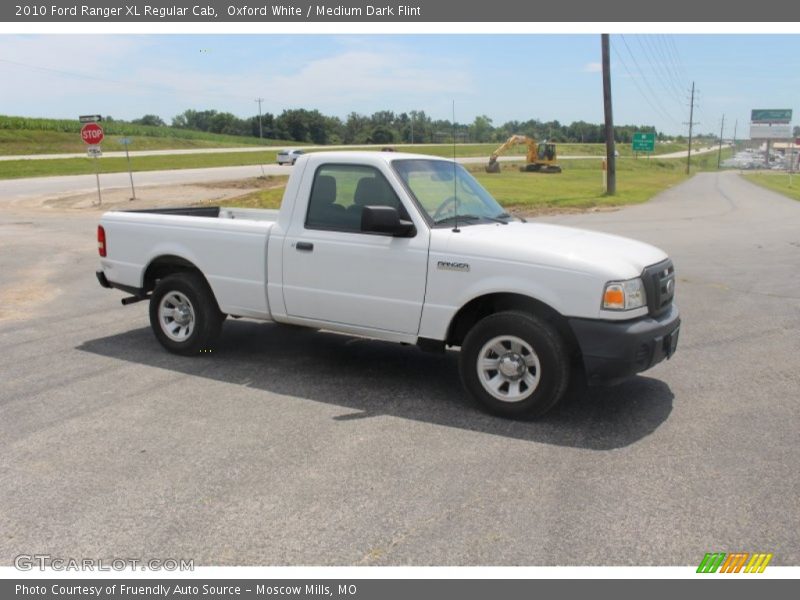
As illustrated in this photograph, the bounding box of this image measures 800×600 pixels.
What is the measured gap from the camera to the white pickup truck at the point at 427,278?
512 centimetres

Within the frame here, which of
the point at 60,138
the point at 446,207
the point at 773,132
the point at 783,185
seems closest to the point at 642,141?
the point at 783,185

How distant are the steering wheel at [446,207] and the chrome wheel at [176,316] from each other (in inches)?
101

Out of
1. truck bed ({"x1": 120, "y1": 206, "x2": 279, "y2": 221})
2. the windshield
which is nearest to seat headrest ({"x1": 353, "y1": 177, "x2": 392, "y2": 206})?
the windshield

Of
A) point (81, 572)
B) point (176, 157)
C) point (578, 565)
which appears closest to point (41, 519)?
point (81, 572)

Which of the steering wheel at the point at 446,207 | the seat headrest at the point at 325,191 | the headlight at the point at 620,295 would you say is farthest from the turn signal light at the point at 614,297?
the seat headrest at the point at 325,191

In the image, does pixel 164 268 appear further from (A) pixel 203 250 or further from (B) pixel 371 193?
(B) pixel 371 193

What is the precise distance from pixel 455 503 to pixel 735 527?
1439 mm

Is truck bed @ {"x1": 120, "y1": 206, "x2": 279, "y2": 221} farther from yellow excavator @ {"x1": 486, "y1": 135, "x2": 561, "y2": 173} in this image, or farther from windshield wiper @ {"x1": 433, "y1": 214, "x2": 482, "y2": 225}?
yellow excavator @ {"x1": 486, "y1": 135, "x2": 561, "y2": 173}

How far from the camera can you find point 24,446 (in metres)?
4.78

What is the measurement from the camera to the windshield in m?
5.91

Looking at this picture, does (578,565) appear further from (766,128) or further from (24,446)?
(766,128)

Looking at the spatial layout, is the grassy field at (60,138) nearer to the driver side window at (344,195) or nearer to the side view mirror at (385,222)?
the driver side window at (344,195)

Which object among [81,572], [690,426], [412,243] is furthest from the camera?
[412,243]

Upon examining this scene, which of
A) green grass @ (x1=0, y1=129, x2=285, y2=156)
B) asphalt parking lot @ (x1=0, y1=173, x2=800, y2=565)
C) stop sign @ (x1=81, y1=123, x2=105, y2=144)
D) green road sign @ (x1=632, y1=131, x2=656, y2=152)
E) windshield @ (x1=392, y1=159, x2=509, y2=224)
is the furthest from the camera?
green road sign @ (x1=632, y1=131, x2=656, y2=152)
